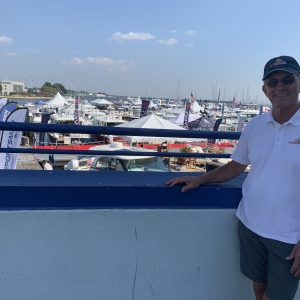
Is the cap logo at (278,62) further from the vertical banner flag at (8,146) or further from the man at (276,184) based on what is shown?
the vertical banner flag at (8,146)

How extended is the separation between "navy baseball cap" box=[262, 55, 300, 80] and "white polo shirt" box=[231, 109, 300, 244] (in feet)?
0.77

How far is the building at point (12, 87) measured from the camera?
15012cm

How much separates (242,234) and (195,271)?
17.6 inches

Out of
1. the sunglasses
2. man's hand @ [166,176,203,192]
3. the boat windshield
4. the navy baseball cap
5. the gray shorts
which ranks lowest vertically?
the boat windshield

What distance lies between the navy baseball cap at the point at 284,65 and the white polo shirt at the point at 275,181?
0.77 ft

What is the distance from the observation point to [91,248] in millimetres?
2244

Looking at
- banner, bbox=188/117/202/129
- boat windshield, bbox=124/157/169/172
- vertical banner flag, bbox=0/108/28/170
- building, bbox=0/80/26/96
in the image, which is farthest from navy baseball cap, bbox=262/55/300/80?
building, bbox=0/80/26/96

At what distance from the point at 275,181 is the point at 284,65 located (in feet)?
2.01

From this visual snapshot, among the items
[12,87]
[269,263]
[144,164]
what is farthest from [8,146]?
[12,87]

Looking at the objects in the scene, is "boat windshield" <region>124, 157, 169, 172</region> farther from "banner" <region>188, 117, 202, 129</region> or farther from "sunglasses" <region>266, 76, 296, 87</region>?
"banner" <region>188, 117, 202, 129</region>

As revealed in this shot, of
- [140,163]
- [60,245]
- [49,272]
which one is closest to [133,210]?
[60,245]

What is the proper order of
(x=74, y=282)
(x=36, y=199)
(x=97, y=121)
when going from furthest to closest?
(x=97, y=121)
(x=74, y=282)
(x=36, y=199)

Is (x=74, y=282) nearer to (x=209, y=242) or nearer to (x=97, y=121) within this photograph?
(x=209, y=242)

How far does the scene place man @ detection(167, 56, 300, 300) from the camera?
1912 millimetres
